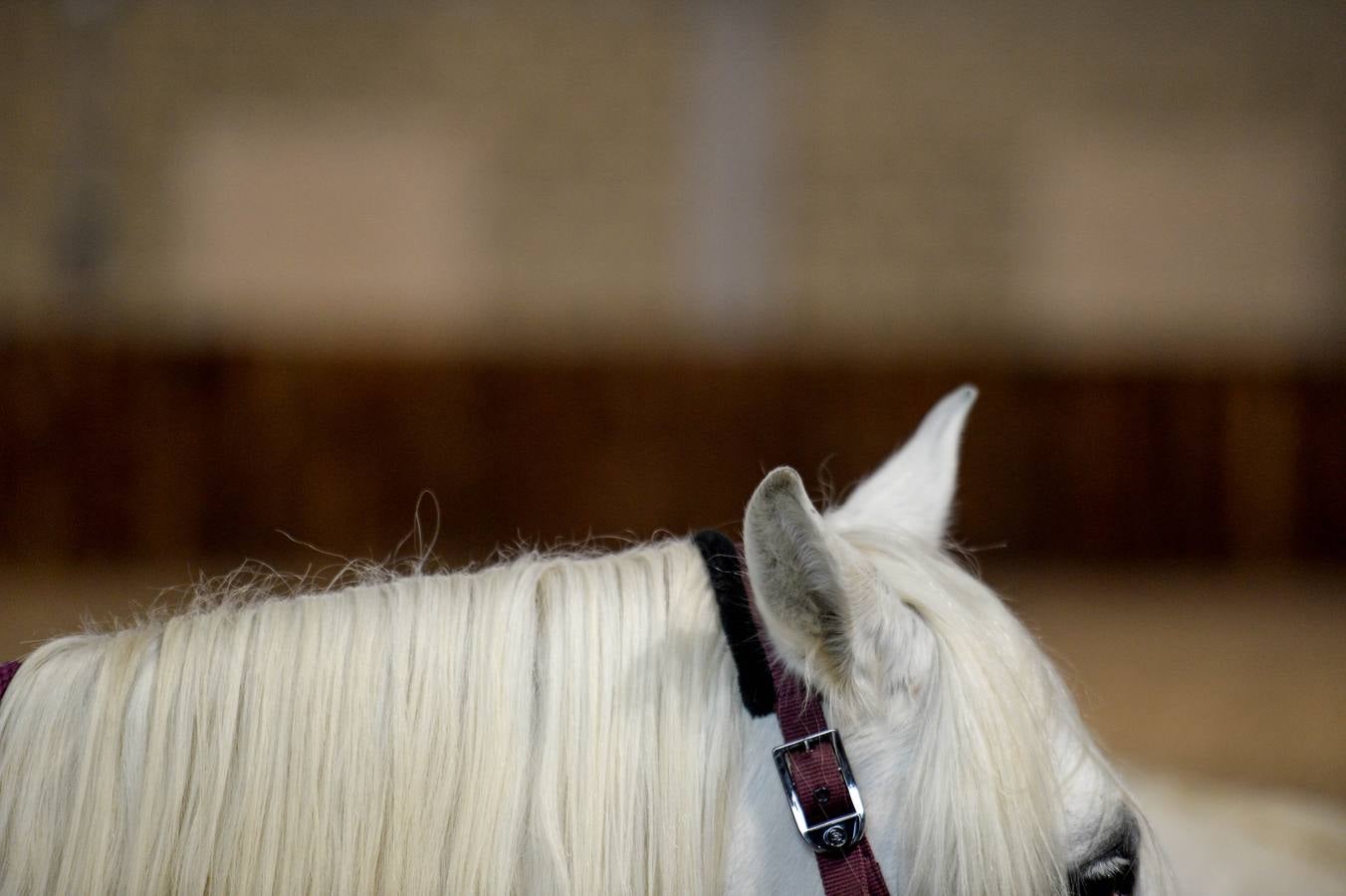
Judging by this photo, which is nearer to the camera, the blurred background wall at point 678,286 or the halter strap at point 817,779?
the halter strap at point 817,779

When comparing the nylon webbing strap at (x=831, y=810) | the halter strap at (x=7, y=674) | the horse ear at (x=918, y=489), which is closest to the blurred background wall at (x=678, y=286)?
the horse ear at (x=918, y=489)

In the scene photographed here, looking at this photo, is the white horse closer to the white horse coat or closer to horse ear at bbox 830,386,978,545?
the white horse coat

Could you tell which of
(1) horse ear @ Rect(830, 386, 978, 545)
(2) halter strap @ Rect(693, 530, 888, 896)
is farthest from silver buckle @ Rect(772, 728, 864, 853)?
(1) horse ear @ Rect(830, 386, 978, 545)

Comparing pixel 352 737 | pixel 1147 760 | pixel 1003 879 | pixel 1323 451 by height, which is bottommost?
pixel 1147 760

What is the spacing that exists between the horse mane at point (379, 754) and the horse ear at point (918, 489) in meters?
0.31

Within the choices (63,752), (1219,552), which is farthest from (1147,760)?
(63,752)

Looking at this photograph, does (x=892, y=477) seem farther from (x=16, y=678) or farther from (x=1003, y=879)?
(x=16, y=678)

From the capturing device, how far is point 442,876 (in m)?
0.82

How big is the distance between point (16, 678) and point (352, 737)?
0.29 m

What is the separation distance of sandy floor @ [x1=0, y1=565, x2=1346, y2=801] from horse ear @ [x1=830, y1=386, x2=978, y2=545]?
1.98m

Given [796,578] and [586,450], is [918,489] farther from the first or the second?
[586,450]

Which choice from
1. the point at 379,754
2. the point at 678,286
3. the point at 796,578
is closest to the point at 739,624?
the point at 796,578

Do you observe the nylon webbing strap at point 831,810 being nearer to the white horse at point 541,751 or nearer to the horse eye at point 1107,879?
the white horse at point 541,751

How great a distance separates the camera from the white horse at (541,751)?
31.6 inches
